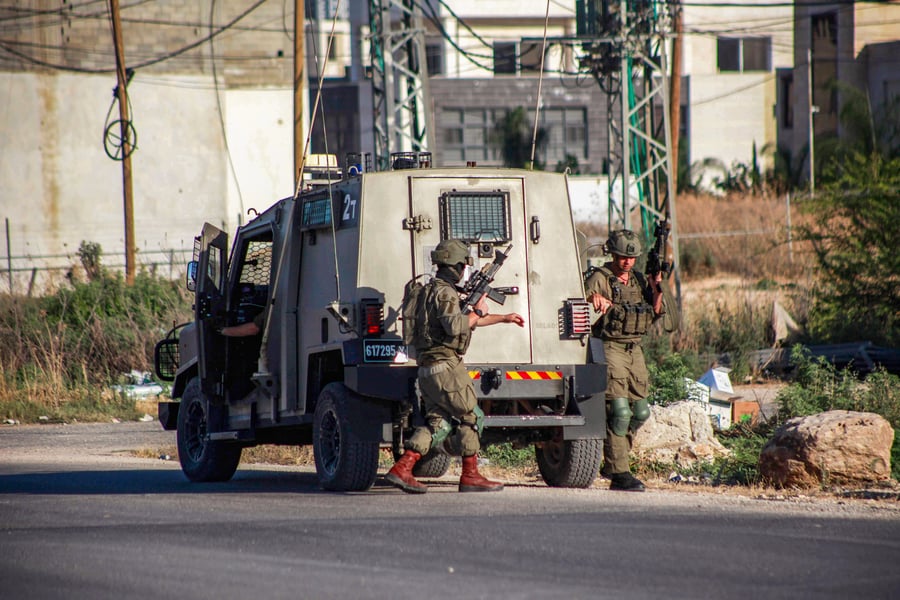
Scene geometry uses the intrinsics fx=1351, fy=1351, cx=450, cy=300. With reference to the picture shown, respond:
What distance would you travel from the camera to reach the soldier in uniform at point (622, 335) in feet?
33.8

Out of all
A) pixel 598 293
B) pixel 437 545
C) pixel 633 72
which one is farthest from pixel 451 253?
pixel 633 72

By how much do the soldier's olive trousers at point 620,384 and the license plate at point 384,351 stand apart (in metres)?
1.71

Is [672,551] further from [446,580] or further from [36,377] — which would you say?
[36,377]

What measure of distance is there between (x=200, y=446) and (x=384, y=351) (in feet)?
9.37

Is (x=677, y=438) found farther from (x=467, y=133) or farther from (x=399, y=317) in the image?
(x=467, y=133)

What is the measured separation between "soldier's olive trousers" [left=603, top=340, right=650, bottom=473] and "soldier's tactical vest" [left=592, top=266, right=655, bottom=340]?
0.10m

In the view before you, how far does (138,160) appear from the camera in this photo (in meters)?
39.1

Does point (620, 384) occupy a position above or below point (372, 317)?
below

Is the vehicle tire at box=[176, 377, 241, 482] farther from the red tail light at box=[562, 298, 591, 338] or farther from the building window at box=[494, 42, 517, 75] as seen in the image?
the building window at box=[494, 42, 517, 75]

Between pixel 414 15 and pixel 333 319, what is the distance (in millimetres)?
14312

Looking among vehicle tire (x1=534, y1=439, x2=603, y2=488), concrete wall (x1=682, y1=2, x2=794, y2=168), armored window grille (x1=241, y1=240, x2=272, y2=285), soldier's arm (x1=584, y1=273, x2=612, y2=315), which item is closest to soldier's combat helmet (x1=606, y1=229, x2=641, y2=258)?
soldier's arm (x1=584, y1=273, x2=612, y2=315)

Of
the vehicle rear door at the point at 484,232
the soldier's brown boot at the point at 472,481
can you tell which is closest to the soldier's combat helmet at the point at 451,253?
the vehicle rear door at the point at 484,232

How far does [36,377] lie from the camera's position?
2091cm

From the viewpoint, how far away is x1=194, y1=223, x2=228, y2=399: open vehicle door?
36.4 feet
